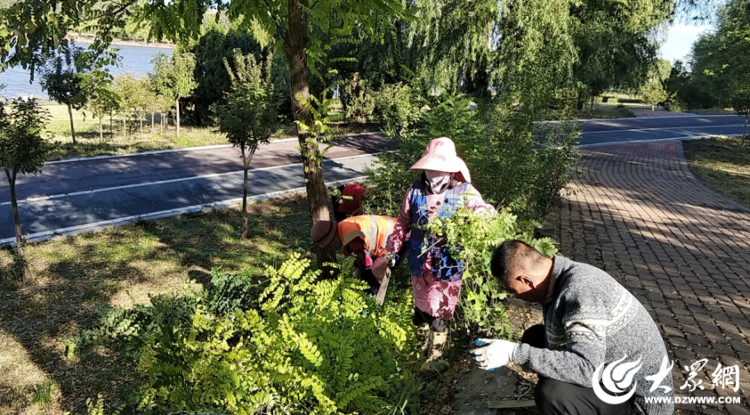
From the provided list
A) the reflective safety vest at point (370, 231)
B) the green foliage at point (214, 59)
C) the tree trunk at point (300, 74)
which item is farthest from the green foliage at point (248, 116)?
the green foliage at point (214, 59)

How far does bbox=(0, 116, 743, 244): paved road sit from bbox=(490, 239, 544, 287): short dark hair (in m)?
8.65

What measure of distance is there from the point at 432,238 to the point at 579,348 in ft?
4.60

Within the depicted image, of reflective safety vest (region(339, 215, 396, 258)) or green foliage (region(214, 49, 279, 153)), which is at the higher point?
green foliage (region(214, 49, 279, 153))

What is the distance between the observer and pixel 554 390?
211cm

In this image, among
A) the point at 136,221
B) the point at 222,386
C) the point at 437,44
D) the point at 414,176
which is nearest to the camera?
the point at 222,386

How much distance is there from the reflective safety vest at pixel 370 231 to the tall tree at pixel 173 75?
15.4m

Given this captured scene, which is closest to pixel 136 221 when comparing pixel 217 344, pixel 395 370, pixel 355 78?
pixel 217 344

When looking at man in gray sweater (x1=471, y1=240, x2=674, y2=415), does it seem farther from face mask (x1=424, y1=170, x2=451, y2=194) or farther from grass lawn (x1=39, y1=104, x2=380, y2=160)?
grass lawn (x1=39, y1=104, x2=380, y2=160)

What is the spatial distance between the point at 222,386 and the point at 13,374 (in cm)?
341

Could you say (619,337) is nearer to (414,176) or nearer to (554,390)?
(554,390)

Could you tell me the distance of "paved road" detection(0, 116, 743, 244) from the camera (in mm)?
9266

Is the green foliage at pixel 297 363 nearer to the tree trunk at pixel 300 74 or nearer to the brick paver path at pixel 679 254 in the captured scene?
the tree trunk at pixel 300 74

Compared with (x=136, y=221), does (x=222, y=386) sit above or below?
above

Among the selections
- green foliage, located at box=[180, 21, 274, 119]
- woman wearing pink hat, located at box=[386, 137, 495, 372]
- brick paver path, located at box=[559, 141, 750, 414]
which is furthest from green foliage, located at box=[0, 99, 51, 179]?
green foliage, located at box=[180, 21, 274, 119]
